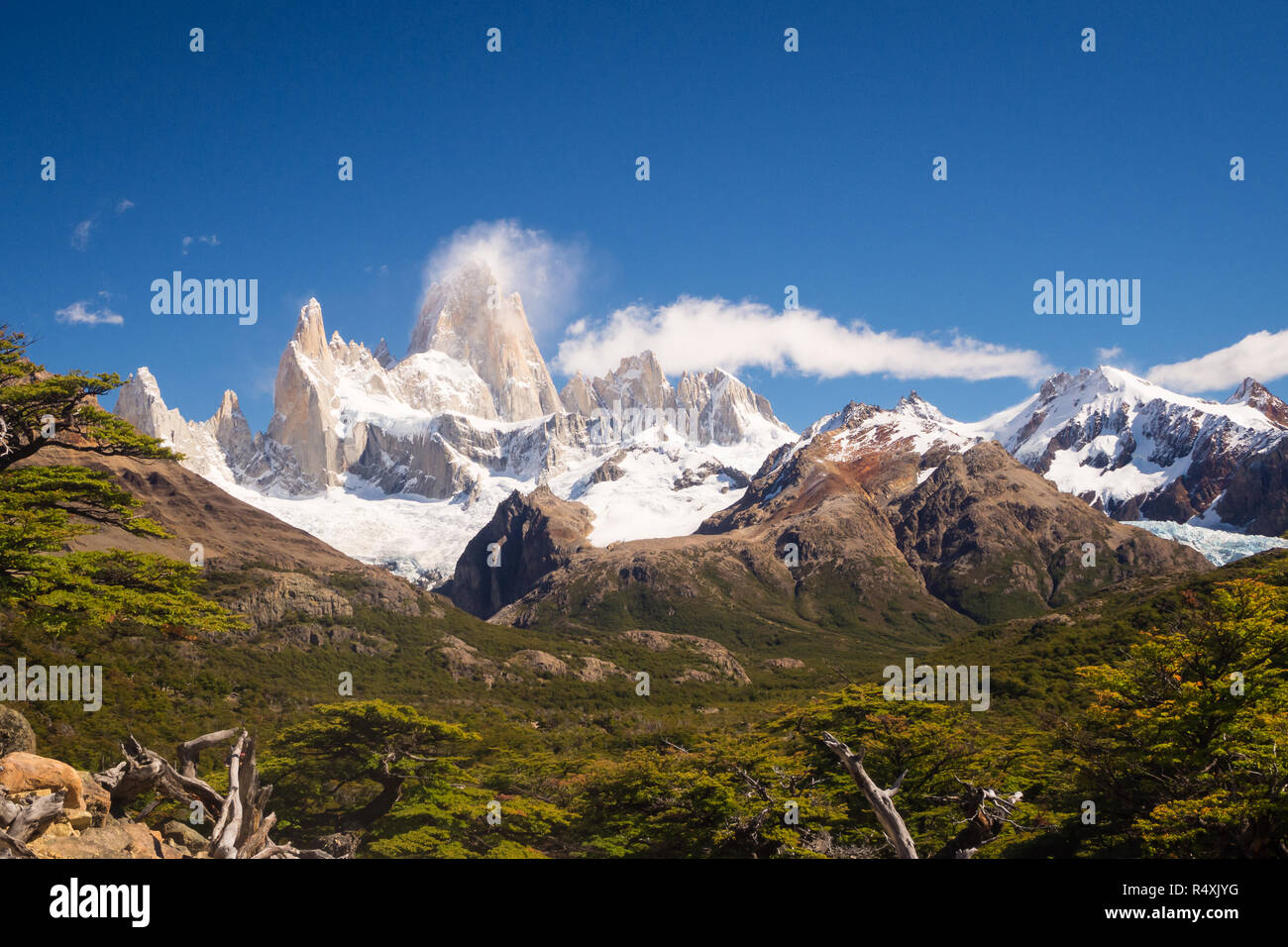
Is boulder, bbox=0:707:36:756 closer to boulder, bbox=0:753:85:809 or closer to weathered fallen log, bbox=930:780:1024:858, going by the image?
boulder, bbox=0:753:85:809

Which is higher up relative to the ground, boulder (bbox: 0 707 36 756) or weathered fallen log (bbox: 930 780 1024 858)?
boulder (bbox: 0 707 36 756)

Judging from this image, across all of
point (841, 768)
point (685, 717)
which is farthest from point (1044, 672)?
point (841, 768)

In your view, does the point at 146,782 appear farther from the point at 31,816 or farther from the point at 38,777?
the point at 31,816

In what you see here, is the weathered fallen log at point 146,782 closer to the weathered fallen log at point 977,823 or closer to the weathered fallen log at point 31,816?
the weathered fallen log at point 31,816

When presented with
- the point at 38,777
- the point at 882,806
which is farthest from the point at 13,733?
the point at 882,806

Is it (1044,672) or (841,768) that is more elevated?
(841,768)

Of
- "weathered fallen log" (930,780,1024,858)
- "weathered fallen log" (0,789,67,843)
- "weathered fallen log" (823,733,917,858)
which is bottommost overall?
"weathered fallen log" (930,780,1024,858)

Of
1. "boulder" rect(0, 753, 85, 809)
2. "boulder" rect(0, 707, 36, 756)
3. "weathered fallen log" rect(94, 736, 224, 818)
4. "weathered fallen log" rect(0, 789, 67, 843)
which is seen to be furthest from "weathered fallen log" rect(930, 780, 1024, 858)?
"boulder" rect(0, 707, 36, 756)

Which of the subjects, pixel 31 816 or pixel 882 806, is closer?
pixel 31 816

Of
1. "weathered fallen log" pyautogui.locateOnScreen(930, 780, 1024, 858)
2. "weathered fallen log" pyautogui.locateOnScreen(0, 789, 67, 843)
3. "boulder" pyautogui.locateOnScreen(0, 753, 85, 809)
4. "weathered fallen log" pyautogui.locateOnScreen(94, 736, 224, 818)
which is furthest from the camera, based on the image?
"weathered fallen log" pyautogui.locateOnScreen(930, 780, 1024, 858)
